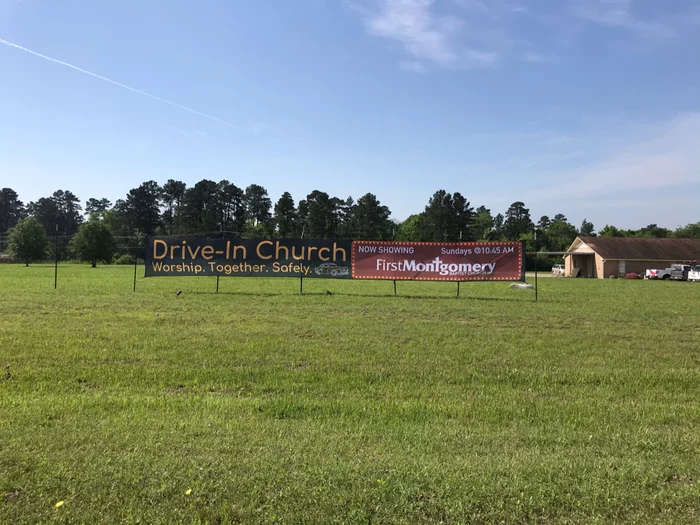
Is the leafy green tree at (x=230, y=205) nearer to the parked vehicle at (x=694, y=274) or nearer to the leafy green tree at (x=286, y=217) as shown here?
the leafy green tree at (x=286, y=217)

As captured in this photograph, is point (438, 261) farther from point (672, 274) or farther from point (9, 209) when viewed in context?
point (9, 209)

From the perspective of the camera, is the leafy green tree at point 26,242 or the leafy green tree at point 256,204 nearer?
the leafy green tree at point 26,242

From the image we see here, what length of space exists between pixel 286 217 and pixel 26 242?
56565 mm

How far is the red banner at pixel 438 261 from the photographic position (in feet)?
52.1

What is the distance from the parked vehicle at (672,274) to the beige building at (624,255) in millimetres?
6039

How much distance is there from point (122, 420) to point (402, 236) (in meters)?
113

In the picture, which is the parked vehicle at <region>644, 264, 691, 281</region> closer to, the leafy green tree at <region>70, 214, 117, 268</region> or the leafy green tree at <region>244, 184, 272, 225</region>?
the leafy green tree at <region>70, 214, 117, 268</region>

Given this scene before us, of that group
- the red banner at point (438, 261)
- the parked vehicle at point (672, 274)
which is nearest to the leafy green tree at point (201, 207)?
the parked vehicle at point (672, 274)

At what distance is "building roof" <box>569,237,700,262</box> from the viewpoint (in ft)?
175

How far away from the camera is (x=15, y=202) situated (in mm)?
150125

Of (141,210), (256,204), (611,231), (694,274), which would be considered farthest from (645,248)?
(141,210)

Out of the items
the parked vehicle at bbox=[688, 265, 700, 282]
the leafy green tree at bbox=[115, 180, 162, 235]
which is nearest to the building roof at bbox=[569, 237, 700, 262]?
the parked vehicle at bbox=[688, 265, 700, 282]

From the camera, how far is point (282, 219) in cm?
10875

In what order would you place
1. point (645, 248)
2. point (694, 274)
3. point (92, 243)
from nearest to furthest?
point (694, 274) → point (645, 248) → point (92, 243)
